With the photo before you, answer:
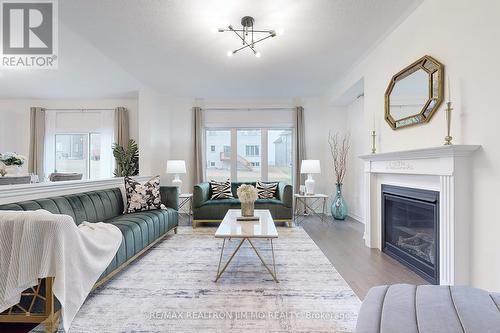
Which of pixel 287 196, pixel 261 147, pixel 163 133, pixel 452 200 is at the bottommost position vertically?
pixel 287 196

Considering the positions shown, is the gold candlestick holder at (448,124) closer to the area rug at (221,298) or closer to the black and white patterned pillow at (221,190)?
the area rug at (221,298)

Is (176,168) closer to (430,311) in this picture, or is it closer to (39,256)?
(39,256)

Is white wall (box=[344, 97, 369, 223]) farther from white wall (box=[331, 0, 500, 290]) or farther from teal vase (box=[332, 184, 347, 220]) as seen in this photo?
white wall (box=[331, 0, 500, 290])

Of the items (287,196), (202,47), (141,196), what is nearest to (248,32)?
(202,47)

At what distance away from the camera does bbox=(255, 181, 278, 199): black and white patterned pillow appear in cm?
482

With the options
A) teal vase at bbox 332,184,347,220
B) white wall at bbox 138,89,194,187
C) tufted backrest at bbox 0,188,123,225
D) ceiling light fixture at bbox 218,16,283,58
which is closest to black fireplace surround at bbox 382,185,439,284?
teal vase at bbox 332,184,347,220

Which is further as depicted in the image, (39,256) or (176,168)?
(176,168)

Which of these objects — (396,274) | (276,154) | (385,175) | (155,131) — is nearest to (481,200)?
(396,274)

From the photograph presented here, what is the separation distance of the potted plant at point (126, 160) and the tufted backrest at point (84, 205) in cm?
207

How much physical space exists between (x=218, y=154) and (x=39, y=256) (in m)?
4.55

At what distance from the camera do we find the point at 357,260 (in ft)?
9.36

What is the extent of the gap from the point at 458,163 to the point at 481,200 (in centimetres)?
31

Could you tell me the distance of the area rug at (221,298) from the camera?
1.70 metres

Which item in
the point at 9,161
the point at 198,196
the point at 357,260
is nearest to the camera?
the point at 357,260
